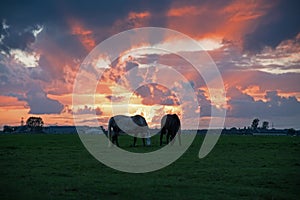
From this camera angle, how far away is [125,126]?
1372 inches

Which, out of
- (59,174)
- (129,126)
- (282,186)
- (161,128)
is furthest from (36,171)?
(161,128)

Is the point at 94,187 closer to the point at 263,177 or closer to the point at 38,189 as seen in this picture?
the point at 38,189

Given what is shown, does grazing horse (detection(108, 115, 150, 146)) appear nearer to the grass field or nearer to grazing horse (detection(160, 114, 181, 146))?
grazing horse (detection(160, 114, 181, 146))

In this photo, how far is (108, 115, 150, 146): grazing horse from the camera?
34.5 meters

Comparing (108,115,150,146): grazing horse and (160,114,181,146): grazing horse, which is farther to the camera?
(160,114,181,146): grazing horse

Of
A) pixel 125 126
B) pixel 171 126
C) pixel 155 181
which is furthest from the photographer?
pixel 171 126

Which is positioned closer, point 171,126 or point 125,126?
point 125,126

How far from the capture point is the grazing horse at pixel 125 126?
34.5m

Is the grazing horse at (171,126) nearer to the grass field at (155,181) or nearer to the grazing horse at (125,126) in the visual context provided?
the grazing horse at (125,126)

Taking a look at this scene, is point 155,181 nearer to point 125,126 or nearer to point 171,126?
point 125,126

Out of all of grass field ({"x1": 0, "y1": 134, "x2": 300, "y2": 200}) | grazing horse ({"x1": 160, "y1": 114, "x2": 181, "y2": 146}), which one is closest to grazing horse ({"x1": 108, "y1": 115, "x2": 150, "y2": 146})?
grazing horse ({"x1": 160, "y1": 114, "x2": 181, "y2": 146})

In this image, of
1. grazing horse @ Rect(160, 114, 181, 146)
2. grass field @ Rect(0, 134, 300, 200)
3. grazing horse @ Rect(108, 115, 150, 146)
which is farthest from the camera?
grazing horse @ Rect(160, 114, 181, 146)

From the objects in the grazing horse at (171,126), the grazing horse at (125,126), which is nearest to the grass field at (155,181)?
the grazing horse at (125,126)

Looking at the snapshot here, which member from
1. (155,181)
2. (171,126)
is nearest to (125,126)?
(171,126)
